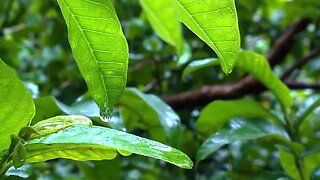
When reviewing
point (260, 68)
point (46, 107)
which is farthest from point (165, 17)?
point (260, 68)

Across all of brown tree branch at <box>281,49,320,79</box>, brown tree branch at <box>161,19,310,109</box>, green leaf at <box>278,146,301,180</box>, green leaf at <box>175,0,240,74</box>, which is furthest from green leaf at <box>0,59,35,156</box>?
brown tree branch at <box>281,49,320,79</box>

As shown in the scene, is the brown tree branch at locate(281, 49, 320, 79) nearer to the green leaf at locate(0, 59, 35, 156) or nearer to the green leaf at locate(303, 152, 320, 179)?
the green leaf at locate(303, 152, 320, 179)

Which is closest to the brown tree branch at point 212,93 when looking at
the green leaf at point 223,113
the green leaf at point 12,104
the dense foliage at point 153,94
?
the dense foliage at point 153,94

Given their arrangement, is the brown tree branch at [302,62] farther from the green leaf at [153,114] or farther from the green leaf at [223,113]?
the green leaf at [153,114]

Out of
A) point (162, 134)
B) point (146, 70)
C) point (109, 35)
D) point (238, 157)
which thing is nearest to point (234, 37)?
point (109, 35)

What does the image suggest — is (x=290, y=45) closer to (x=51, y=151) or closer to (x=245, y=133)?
(x=245, y=133)

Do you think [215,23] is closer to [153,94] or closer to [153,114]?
[153,114]
